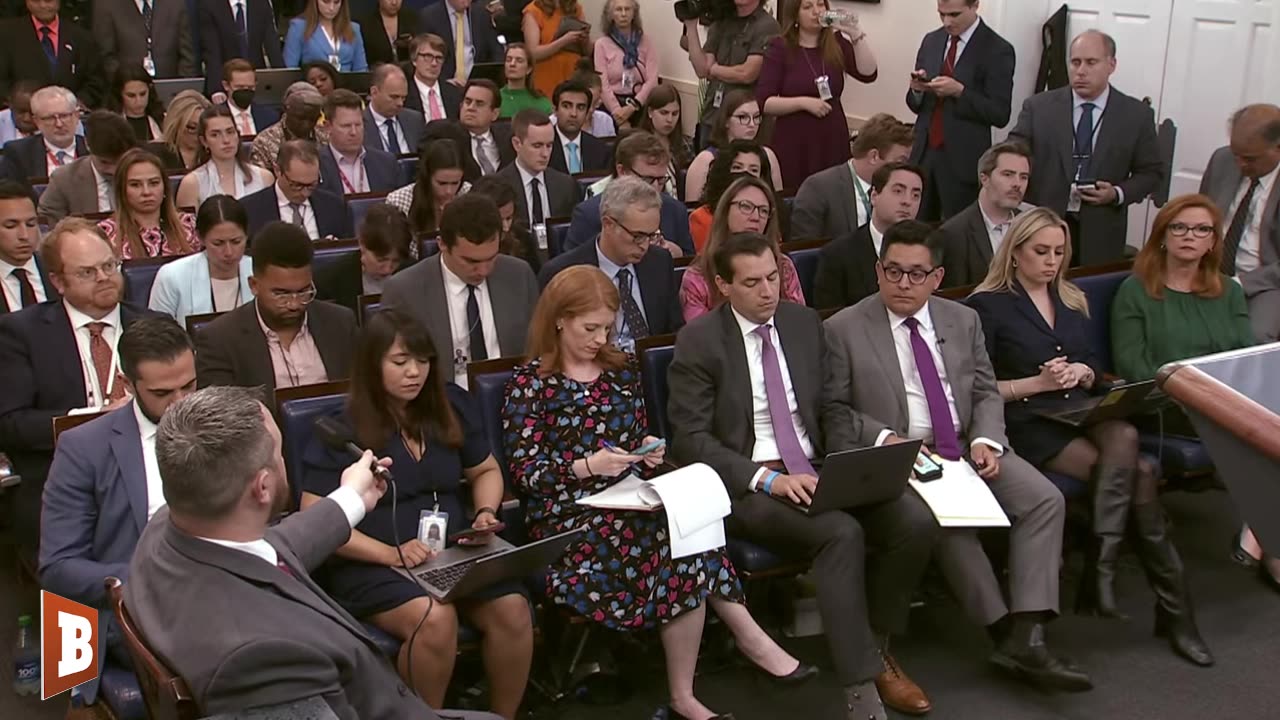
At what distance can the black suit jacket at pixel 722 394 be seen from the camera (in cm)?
374

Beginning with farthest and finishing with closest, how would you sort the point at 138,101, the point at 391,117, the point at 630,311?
the point at 138,101 → the point at 391,117 → the point at 630,311

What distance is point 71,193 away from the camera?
19.1 ft

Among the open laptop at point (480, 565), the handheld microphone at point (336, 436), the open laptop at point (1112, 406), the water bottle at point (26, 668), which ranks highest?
the handheld microphone at point (336, 436)

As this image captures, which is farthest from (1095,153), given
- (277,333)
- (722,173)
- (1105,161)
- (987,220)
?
(277,333)

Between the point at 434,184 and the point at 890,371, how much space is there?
2.29 metres

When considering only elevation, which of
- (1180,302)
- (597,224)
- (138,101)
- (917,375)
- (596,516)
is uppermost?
(138,101)

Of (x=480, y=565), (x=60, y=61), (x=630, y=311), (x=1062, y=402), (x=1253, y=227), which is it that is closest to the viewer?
(x=480, y=565)

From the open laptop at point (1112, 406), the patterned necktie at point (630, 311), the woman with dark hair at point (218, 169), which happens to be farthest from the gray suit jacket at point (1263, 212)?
the woman with dark hair at point (218, 169)

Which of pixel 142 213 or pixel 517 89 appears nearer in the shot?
pixel 142 213

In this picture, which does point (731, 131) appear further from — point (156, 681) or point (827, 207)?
point (156, 681)

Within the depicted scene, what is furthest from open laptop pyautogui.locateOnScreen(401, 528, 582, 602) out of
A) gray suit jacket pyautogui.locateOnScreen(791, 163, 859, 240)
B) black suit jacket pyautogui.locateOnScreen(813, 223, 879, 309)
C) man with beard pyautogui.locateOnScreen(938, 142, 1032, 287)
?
gray suit jacket pyautogui.locateOnScreen(791, 163, 859, 240)

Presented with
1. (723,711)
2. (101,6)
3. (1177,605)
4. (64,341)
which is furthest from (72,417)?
(101,6)

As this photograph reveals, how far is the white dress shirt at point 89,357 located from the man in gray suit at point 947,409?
218 centimetres

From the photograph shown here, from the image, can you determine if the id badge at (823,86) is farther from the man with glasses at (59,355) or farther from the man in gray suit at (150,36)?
the man in gray suit at (150,36)
